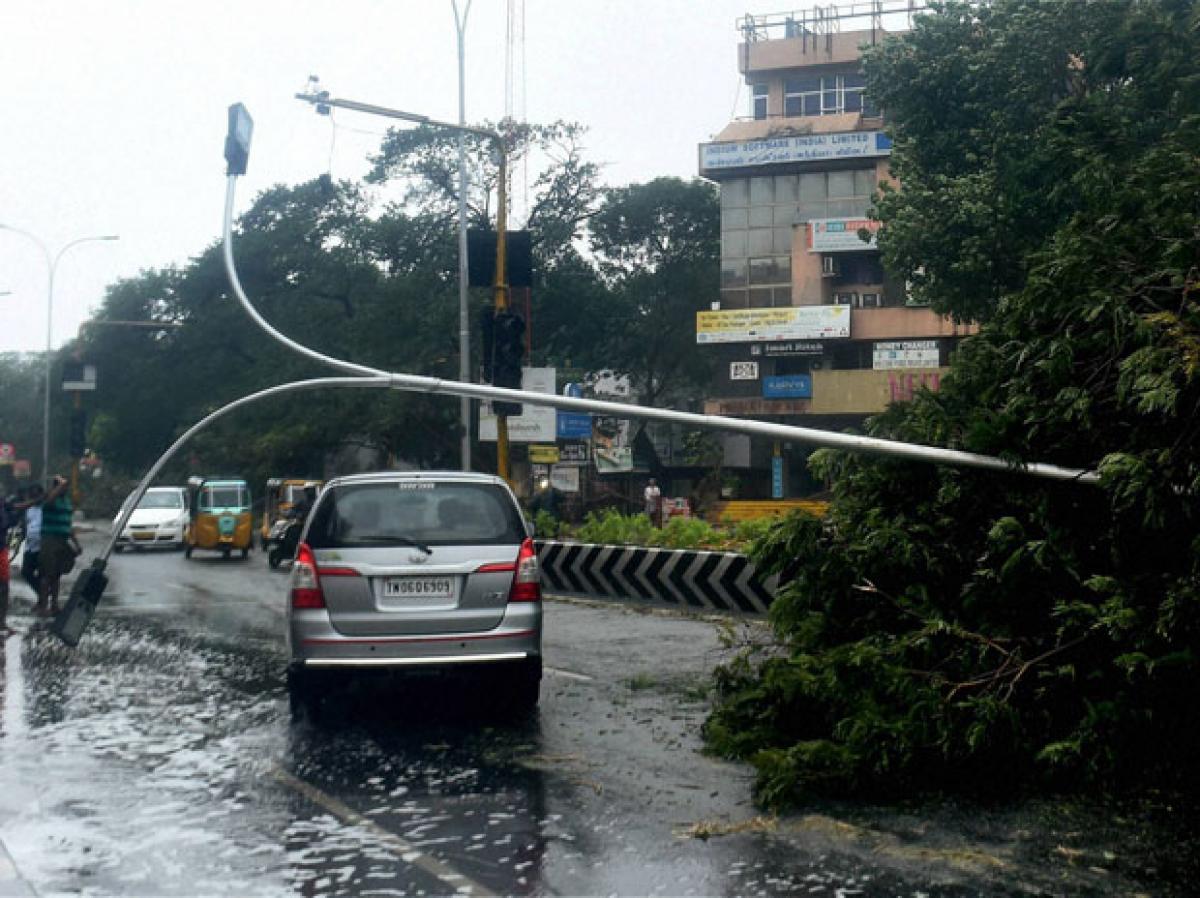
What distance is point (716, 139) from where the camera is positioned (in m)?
63.3

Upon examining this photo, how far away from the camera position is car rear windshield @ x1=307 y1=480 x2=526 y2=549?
32.9 feet

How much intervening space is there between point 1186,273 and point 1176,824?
119 inches

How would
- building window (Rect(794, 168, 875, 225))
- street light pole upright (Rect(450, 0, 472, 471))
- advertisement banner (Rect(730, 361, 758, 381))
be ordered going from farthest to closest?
advertisement banner (Rect(730, 361, 758, 381)) < building window (Rect(794, 168, 875, 225)) < street light pole upright (Rect(450, 0, 472, 471))

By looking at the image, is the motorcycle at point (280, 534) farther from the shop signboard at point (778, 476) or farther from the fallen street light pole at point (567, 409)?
the shop signboard at point (778, 476)

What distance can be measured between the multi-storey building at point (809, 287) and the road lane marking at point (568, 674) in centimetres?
4632

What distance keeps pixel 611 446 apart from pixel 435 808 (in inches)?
1874

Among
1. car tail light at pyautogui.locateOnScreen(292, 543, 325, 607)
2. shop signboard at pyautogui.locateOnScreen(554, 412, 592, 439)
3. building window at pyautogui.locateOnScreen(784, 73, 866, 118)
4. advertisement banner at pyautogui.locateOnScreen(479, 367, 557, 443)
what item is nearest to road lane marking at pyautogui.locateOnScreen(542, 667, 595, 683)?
car tail light at pyautogui.locateOnScreen(292, 543, 325, 607)

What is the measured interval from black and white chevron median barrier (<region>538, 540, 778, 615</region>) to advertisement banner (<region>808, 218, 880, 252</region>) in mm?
38370

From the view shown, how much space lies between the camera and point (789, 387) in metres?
59.7

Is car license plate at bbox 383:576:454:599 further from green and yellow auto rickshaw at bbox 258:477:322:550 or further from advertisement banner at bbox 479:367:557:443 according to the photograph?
green and yellow auto rickshaw at bbox 258:477:322:550

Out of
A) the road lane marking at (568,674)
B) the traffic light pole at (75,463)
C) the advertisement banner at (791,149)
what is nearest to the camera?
the road lane marking at (568,674)

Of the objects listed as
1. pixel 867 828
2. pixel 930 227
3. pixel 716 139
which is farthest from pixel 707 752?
pixel 716 139

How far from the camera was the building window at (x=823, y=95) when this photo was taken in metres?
64.1

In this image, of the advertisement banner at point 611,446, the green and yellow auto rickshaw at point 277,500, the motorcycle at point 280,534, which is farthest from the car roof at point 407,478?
the advertisement banner at point 611,446
